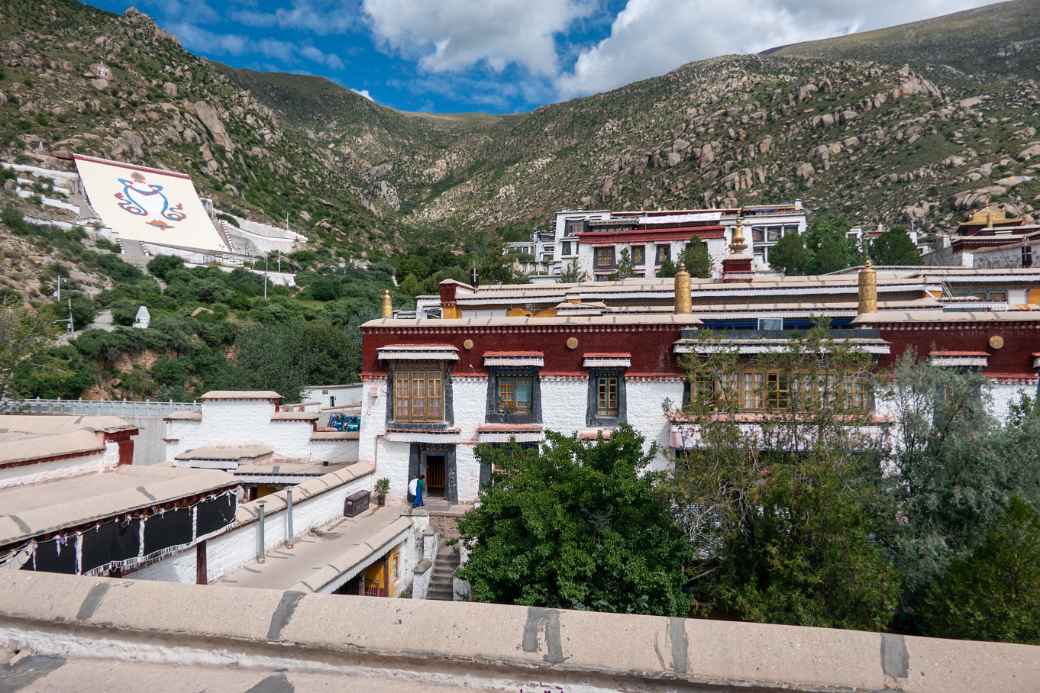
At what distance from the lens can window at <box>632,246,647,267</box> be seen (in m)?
44.8

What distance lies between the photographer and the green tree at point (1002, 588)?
21.1ft

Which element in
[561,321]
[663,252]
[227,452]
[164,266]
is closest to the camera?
[561,321]

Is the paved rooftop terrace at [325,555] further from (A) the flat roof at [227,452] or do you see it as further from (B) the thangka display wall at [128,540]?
(A) the flat roof at [227,452]

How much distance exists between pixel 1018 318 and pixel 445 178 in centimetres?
13285

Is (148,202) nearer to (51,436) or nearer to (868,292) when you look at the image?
(51,436)

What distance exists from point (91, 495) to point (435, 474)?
31.2 ft

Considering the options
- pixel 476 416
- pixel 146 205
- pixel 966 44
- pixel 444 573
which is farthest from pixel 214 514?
pixel 966 44

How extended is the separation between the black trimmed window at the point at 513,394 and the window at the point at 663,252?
31.6 meters

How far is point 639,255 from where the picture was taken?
4503cm

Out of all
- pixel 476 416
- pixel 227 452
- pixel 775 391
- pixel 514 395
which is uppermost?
pixel 775 391

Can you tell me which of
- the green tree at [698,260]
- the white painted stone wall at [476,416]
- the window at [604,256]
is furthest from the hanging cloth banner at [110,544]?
the window at [604,256]

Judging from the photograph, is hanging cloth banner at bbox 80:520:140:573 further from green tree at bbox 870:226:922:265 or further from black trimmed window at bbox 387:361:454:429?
green tree at bbox 870:226:922:265

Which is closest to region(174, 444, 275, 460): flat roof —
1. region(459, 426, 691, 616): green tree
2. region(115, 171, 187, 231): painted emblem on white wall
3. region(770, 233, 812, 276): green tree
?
region(459, 426, 691, 616): green tree

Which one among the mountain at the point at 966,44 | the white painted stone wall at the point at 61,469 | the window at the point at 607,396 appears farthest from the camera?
the mountain at the point at 966,44
